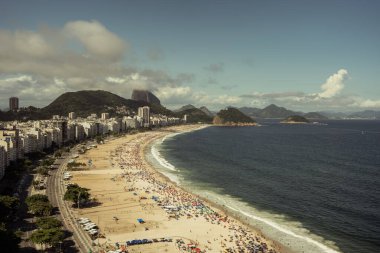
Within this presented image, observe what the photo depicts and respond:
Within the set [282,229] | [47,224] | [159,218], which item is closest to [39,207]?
[47,224]

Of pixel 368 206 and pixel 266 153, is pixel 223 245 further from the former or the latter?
pixel 266 153

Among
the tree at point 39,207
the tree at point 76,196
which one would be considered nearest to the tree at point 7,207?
Result: the tree at point 39,207

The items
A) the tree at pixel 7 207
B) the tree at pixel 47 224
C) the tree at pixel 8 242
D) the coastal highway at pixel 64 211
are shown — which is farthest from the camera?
the tree at pixel 7 207

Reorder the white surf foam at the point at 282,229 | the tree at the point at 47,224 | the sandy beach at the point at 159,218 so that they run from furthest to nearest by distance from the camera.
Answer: the white surf foam at the point at 282,229, the sandy beach at the point at 159,218, the tree at the point at 47,224

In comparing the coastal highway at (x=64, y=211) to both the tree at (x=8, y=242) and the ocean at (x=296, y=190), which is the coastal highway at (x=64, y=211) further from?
the ocean at (x=296, y=190)

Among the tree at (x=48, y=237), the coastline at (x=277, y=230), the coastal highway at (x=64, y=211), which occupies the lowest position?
the coastline at (x=277, y=230)

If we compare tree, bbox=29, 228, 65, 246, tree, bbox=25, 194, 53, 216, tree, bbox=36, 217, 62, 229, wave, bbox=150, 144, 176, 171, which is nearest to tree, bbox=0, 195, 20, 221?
tree, bbox=25, 194, 53, 216
